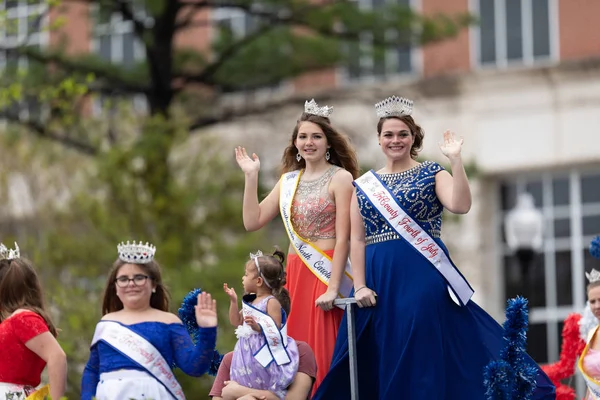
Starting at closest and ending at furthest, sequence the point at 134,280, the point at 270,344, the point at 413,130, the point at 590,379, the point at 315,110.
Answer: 1. the point at 270,344
2. the point at 134,280
3. the point at 413,130
4. the point at 590,379
5. the point at 315,110

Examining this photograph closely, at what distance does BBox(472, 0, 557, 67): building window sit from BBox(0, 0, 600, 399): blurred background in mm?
23

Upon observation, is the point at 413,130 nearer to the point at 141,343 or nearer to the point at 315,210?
the point at 315,210

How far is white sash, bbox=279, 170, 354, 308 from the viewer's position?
27.7ft

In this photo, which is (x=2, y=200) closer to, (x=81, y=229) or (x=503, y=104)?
(x=81, y=229)

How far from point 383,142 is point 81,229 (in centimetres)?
1111

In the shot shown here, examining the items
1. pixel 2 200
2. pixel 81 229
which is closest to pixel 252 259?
pixel 81 229

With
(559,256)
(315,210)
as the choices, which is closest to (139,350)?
(315,210)

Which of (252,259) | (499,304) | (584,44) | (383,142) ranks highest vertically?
(584,44)

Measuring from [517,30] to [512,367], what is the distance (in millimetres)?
16126

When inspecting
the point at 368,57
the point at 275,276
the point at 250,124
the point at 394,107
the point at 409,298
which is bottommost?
the point at 409,298

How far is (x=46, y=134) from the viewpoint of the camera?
734 inches

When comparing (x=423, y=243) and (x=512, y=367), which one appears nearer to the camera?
(x=512, y=367)

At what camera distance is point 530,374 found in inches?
295

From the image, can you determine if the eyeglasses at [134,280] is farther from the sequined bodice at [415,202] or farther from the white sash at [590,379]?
the white sash at [590,379]
